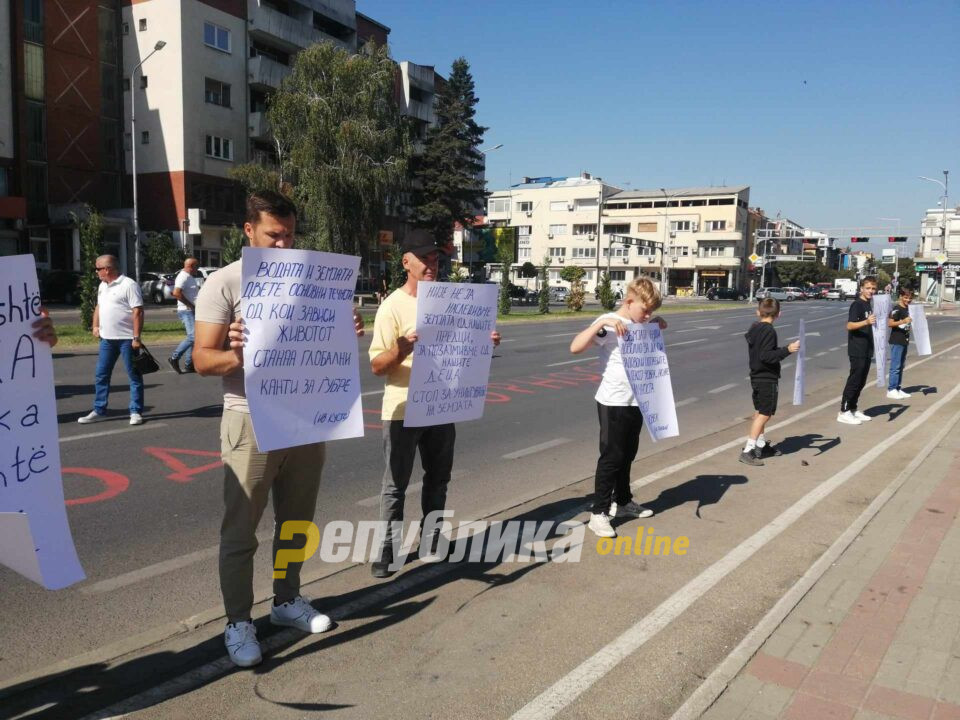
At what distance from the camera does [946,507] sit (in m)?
5.44

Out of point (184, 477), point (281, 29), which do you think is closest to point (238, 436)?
point (184, 477)

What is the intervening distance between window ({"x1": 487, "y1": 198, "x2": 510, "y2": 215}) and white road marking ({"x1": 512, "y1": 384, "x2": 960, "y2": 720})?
109m

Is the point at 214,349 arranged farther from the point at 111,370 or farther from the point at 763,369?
the point at 111,370

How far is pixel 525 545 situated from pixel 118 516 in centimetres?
290

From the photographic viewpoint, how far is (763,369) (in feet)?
23.6

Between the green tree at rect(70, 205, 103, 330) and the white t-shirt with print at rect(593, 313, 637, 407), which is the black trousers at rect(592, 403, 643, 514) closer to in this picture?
the white t-shirt with print at rect(593, 313, 637, 407)

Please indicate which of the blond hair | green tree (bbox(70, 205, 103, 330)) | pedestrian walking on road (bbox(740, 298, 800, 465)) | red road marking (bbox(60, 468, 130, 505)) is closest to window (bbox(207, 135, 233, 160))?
green tree (bbox(70, 205, 103, 330))

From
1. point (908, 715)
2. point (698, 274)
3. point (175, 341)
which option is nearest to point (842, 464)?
point (908, 715)

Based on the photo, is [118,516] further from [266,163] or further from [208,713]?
[266,163]

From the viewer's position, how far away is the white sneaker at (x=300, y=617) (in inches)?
141

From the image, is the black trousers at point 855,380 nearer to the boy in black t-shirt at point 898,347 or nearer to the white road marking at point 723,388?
the boy in black t-shirt at point 898,347

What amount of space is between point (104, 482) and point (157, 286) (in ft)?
95.7

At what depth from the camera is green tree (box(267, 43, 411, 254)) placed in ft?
121

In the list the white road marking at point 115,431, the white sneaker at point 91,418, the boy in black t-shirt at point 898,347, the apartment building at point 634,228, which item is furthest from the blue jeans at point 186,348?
the apartment building at point 634,228
